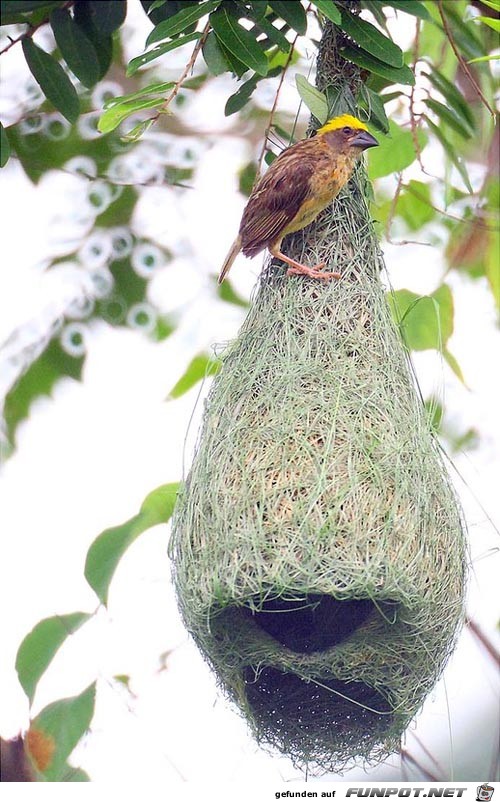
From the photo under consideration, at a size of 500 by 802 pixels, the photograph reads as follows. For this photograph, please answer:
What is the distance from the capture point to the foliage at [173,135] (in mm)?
1853

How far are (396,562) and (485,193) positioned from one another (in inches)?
54.4

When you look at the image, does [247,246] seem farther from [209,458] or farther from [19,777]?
[19,777]

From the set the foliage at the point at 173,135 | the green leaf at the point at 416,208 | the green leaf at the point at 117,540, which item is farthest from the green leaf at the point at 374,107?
the green leaf at the point at 117,540

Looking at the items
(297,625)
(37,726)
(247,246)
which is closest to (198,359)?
(247,246)

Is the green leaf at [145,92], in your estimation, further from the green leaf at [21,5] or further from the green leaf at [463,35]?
the green leaf at [463,35]

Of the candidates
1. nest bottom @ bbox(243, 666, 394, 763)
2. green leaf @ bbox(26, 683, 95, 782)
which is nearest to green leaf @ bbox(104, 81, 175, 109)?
nest bottom @ bbox(243, 666, 394, 763)

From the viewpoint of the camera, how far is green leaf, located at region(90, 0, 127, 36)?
179 cm

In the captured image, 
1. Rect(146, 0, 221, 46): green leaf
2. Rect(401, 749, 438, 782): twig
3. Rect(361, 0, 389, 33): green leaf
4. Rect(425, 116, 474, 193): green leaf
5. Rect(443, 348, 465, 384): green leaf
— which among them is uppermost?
Rect(146, 0, 221, 46): green leaf

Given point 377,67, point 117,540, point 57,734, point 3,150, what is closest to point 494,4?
point 377,67

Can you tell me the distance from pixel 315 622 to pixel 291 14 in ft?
3.65

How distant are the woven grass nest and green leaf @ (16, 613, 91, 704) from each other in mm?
437

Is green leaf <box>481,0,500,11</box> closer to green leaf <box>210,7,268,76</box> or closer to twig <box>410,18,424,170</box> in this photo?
twig <box>410,18,424,170</box>

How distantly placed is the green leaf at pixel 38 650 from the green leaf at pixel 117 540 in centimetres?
14

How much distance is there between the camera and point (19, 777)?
96.1 inches
